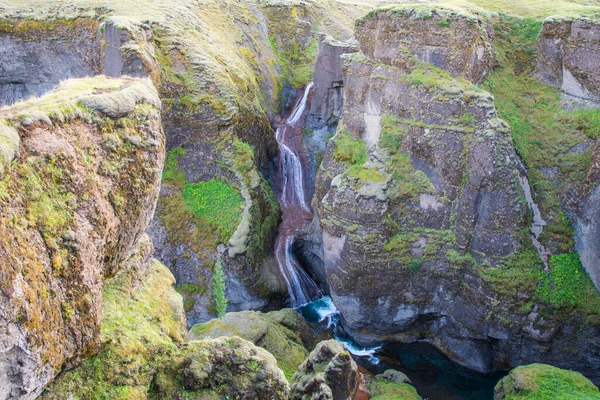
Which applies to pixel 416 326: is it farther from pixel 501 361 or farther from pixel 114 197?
pixel 114 197

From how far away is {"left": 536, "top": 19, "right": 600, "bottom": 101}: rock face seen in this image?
2128 cm

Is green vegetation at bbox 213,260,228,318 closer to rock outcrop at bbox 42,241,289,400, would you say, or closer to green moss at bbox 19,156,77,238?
rock outcrop at bbox 42,241,289,400

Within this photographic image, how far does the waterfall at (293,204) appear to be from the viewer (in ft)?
89.1

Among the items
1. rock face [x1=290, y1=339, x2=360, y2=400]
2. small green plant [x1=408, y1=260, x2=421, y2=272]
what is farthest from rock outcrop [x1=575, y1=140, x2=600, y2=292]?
rock face [x1=290, y1=339, x2=360, y2=400]

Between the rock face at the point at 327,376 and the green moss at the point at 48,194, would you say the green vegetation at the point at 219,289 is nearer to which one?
the rock face at the point at 327,376

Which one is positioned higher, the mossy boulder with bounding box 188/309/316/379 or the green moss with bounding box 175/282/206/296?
the mossy boulder with bounding box 188/309/316/379

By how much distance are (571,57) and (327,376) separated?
18260 millimetres

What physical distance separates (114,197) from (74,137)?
4.37 feet

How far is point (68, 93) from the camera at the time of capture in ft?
30.3

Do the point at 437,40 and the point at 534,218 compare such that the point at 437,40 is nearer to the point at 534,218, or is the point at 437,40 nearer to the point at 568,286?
the point at 534,218

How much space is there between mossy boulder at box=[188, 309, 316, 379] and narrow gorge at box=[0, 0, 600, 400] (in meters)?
0.11

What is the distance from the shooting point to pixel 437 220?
22078mm

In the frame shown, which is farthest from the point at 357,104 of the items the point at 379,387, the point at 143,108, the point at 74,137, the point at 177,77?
the point at 74,137

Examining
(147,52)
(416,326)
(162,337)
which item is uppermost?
(147,52)
